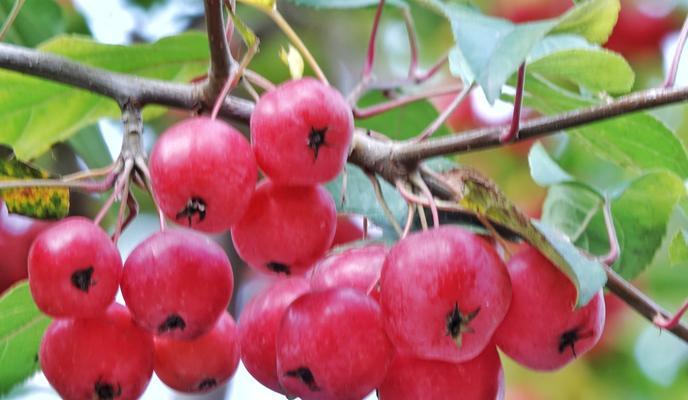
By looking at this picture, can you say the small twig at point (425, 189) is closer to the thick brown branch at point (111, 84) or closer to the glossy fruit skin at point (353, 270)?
the glossy fruit skin at point (353, 270)

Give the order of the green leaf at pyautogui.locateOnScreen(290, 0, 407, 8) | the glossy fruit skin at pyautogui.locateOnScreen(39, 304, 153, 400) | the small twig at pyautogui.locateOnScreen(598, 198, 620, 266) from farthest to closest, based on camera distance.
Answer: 1. the green leaf at pyautogui.locateOnScreen(290, 0, 407, 8)
2. the small twig at pyautogui.locateOnScreen(598, 198, 620, 266)
3. the glossy fruit skin at pyautogui.locateOnScreen(39, 304, 153, 400)

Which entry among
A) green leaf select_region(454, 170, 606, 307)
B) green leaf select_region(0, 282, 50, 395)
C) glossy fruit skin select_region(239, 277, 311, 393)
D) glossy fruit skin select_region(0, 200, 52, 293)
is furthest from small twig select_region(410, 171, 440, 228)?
glossy fruit skin select_region(0, 200, 52, 293)

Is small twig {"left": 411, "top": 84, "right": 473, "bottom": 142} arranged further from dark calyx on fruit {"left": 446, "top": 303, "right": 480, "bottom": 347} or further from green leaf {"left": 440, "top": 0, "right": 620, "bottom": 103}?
dark calyx on fruit {"left": 446, "top": 303, "right": 480, "bottom": 347}

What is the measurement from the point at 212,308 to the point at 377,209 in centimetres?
27

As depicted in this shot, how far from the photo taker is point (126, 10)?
6.76 ft

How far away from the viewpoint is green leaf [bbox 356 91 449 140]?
145 cm

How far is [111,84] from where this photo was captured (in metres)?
0.96

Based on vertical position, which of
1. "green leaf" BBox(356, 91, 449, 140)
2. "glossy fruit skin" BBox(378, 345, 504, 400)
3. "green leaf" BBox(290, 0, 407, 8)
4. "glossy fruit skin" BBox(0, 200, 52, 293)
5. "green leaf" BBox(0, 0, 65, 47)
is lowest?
"glossy fruit skin" BBox(0, 200, 52, 293)

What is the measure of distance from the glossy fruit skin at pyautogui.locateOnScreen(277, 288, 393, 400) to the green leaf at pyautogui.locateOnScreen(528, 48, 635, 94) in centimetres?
31

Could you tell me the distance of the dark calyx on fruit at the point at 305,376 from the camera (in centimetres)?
84

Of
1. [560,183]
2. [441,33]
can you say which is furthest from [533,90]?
[441,33]

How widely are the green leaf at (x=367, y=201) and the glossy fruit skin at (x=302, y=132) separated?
203 mm

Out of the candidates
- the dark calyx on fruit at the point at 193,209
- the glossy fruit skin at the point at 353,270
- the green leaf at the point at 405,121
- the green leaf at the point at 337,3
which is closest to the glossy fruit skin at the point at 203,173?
the dark calyx on fruit at the point at 193,209

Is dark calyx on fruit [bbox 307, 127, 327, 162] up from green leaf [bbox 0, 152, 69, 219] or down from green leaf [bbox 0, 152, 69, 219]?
up
